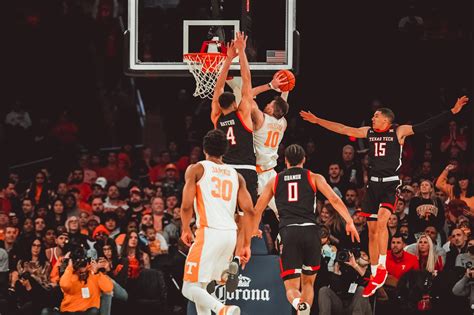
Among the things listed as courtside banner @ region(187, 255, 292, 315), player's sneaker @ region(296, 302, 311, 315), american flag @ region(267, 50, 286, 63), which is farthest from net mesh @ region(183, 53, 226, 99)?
player's sneaker @ region(296, 302, 311, 315)

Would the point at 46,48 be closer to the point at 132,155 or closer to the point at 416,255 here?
the point at 132,155

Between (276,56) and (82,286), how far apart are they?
4311mm

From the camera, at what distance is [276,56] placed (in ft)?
49.3

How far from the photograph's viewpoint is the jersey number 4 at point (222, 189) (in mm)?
12367

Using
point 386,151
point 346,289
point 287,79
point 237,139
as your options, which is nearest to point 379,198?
point 386,151

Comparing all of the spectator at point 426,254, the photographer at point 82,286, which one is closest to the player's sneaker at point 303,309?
the spectator at point 426,254

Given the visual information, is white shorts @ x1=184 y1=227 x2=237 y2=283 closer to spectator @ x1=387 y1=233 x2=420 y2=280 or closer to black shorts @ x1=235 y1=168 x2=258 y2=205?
black shorts @ x1=235 y1=168 x2=258 y2=205

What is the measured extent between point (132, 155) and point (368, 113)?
4.40 m

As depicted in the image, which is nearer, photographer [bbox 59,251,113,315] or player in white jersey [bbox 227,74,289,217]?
player in white jersey [bbox 227,74,289,217]

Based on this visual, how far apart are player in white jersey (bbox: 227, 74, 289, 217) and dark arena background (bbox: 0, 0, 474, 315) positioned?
1.12 feet

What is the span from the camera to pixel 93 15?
24.8 metres

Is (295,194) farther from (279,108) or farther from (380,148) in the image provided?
(380,148)

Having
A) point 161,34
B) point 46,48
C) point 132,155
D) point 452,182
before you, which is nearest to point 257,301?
point 161,34

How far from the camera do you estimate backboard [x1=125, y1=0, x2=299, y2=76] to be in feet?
49.0
